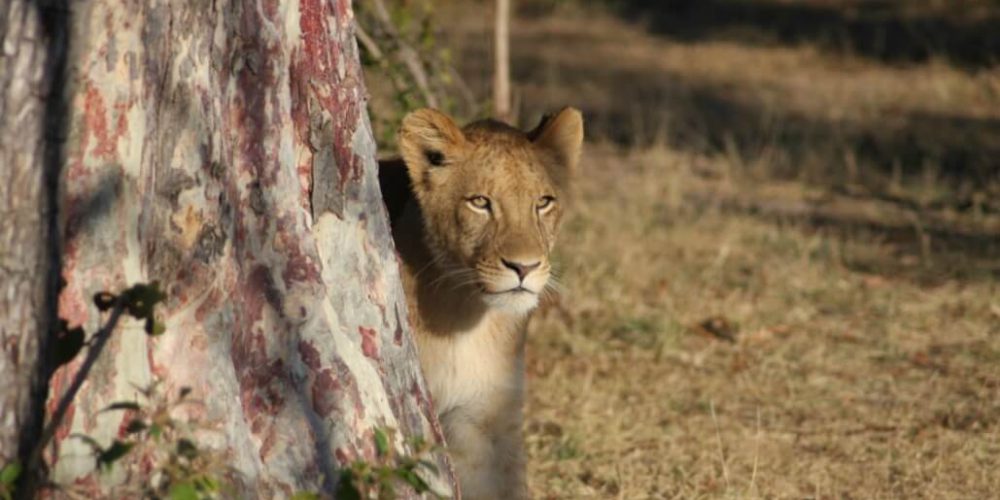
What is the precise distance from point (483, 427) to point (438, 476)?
3.79ft

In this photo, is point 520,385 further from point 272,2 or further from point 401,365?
point 272,2

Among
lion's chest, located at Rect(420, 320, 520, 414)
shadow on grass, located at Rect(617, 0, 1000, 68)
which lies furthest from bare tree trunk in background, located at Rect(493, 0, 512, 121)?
shadow on grass, located at Rect(617, 0, 1000, 68)

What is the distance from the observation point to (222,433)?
3.46 meters

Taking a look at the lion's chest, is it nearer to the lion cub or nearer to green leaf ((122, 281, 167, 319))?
the lion cub

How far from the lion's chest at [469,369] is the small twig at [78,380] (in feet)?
6.06

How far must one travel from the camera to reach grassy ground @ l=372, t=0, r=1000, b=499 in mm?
5922

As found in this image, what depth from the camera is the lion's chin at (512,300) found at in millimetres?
4898

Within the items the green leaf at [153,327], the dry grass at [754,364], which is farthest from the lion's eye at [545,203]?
the green leaf at [153,327]

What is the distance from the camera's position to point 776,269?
326 inches

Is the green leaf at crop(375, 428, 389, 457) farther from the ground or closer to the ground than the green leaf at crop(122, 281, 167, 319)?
closer to the ground

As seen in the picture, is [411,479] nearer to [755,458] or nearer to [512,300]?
[512,300]

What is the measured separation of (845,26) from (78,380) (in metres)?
12.9

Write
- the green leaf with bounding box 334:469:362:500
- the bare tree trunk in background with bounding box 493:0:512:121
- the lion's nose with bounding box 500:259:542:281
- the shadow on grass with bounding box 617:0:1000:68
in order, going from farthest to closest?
the shadow on grass with bounding box 617:0:1000:68 → the bare tree trunk in background with bounding box 493:0:512:121 → the lion's nose with bounding box 500:259:542:281 → the green leaf with bounding box 334:469:362:500

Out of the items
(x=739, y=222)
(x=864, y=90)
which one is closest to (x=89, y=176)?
(x=739, y=222)
